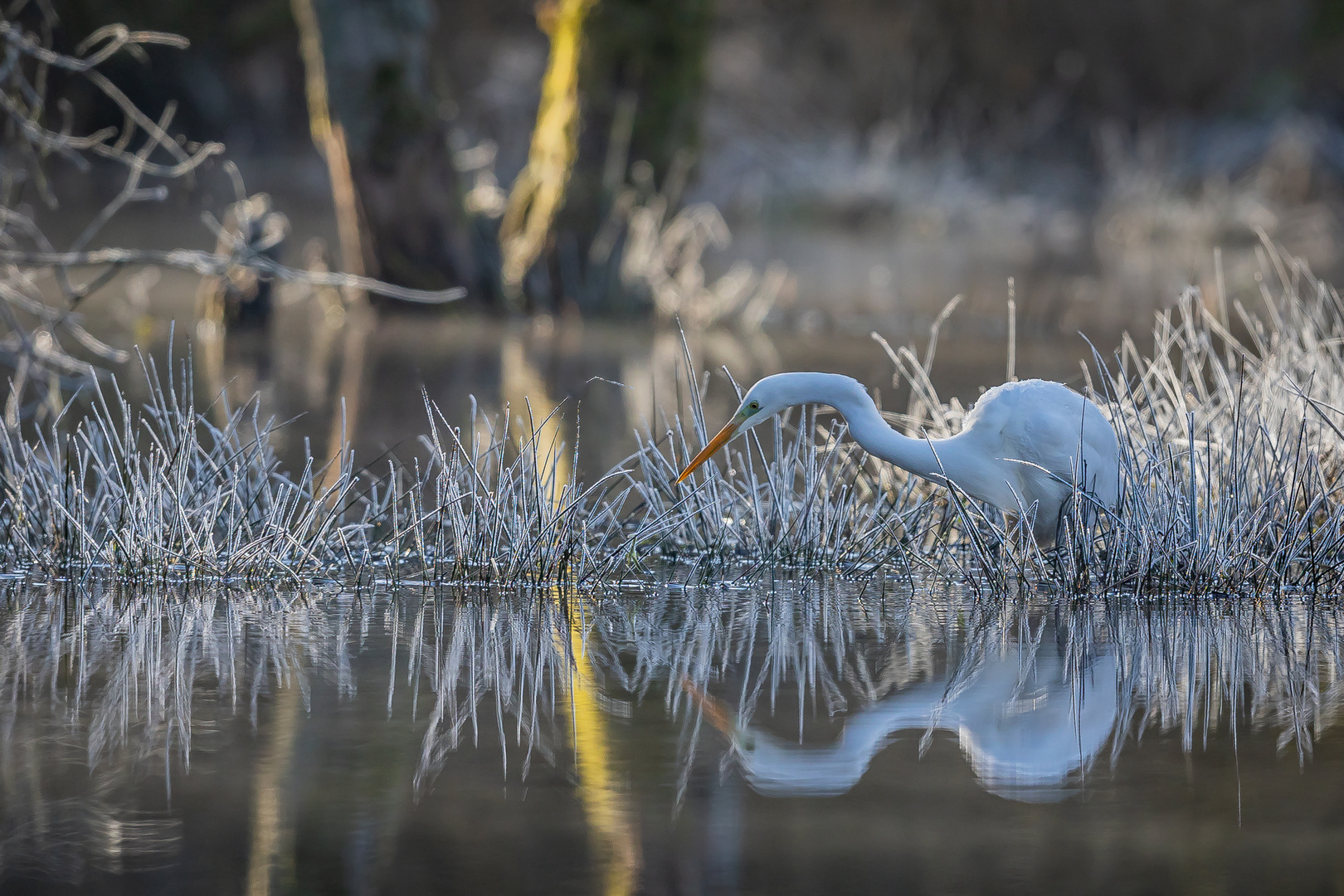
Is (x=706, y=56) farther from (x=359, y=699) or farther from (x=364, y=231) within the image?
(x=359, y=699)

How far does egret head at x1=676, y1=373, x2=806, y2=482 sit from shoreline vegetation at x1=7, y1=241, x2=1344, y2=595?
0.29 m

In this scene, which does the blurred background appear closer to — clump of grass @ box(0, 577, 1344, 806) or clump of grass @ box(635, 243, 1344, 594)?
clump of grass @ box(635, 243, 1344, 594)

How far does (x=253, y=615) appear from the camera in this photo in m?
4.69

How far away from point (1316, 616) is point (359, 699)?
8.49 ft

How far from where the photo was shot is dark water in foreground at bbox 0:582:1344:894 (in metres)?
2.99

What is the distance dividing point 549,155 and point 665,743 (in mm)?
10610

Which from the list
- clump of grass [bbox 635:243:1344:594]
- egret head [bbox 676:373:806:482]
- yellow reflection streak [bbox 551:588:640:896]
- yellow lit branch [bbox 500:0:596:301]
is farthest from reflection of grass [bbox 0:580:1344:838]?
yellow lit branch [bbox 500:0:596:301]

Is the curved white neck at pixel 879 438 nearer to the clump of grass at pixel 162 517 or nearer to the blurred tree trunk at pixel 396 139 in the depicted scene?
the clump of grass at pixel 162 517

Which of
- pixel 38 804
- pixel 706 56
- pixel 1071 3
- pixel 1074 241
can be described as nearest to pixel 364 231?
pixel 706 56

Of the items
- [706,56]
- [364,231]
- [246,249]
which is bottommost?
[246,249]

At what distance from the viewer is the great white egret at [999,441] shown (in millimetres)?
4992

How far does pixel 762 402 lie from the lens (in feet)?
16.3

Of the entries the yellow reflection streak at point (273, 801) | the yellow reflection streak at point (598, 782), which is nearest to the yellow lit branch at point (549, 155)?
the yellow reflection streak at point (598, 782)

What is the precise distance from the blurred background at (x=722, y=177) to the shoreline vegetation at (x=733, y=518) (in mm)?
827
